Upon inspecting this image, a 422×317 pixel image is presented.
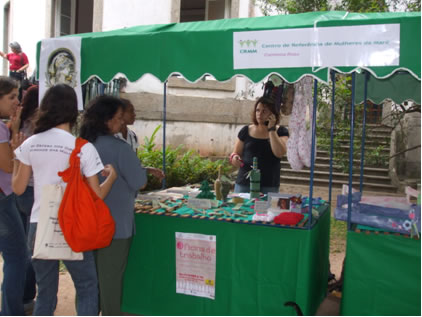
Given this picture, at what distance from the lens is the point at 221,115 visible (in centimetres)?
1005

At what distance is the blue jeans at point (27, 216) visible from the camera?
3131 millimetres

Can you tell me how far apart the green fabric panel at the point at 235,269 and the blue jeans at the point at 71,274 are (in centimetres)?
86

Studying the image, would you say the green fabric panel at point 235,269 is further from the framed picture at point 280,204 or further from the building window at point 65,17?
the building window at point 65,17

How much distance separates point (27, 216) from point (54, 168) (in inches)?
45.6

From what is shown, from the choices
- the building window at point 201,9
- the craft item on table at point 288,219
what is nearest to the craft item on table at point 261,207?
the craft item on table at point 288,219

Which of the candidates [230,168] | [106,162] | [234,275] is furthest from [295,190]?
[106,162]

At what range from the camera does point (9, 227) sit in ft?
9.23

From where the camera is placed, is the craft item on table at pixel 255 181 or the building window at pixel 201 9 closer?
the craft item on table at pixel 255 181

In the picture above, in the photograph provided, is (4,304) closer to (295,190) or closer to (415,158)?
(295,190)

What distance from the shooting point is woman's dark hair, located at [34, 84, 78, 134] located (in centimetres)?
232

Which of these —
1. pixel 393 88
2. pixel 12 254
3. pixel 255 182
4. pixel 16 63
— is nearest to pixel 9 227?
pixel 12 254

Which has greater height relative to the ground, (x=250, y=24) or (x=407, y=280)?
(x=250, y=24)

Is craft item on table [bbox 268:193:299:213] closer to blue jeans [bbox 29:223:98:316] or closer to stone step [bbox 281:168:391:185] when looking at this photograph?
blue jeans [bbox 29:223:98:316]

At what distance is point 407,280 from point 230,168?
652cm
